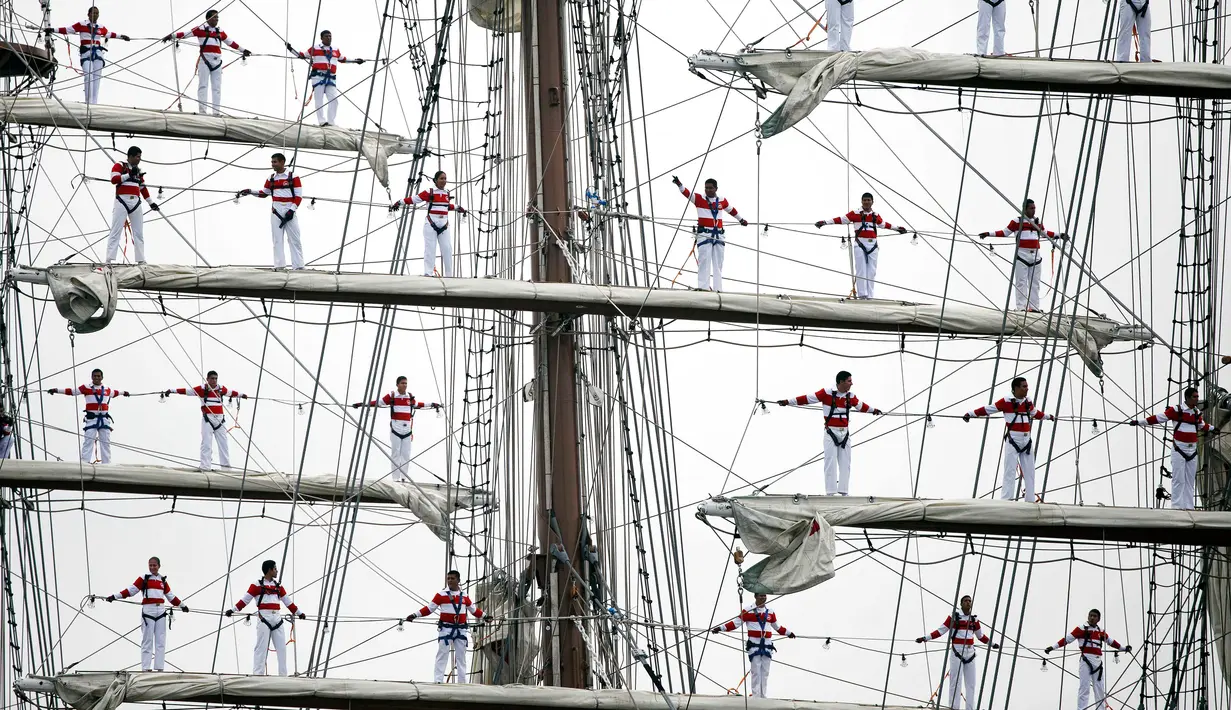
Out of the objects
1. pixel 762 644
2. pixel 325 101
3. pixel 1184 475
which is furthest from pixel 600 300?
pixel 325 101

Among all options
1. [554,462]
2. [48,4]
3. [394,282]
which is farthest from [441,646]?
[48,4]

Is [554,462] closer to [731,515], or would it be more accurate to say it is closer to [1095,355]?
[731,515]

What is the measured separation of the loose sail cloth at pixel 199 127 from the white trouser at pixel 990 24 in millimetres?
7409

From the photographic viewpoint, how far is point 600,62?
92.5ft

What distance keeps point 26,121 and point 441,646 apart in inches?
329

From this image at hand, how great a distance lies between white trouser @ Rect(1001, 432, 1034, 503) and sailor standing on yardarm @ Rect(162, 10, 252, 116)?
11.3m

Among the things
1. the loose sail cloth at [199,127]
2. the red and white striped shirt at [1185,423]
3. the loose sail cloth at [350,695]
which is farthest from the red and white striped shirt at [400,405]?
the red and white striped shirt at [1185,423]

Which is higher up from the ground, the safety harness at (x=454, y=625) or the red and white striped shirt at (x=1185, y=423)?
the red and white striped shirt at (x=1185, y=423)

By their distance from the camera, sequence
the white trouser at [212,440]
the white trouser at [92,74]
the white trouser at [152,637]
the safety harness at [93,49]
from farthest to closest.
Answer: the safety harness at [93,49], the white trouser at [92,74], the white trouser at [212,440], the white trouser at [152,637]

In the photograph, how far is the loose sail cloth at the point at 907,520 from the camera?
2339 cm

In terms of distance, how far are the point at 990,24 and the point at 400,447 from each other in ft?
27.0

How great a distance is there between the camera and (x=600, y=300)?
1017 inches

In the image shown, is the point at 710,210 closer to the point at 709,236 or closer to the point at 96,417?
the point at 709,236

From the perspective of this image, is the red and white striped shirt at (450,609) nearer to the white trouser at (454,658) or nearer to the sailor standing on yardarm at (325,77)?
the white trouser at (454,658)
